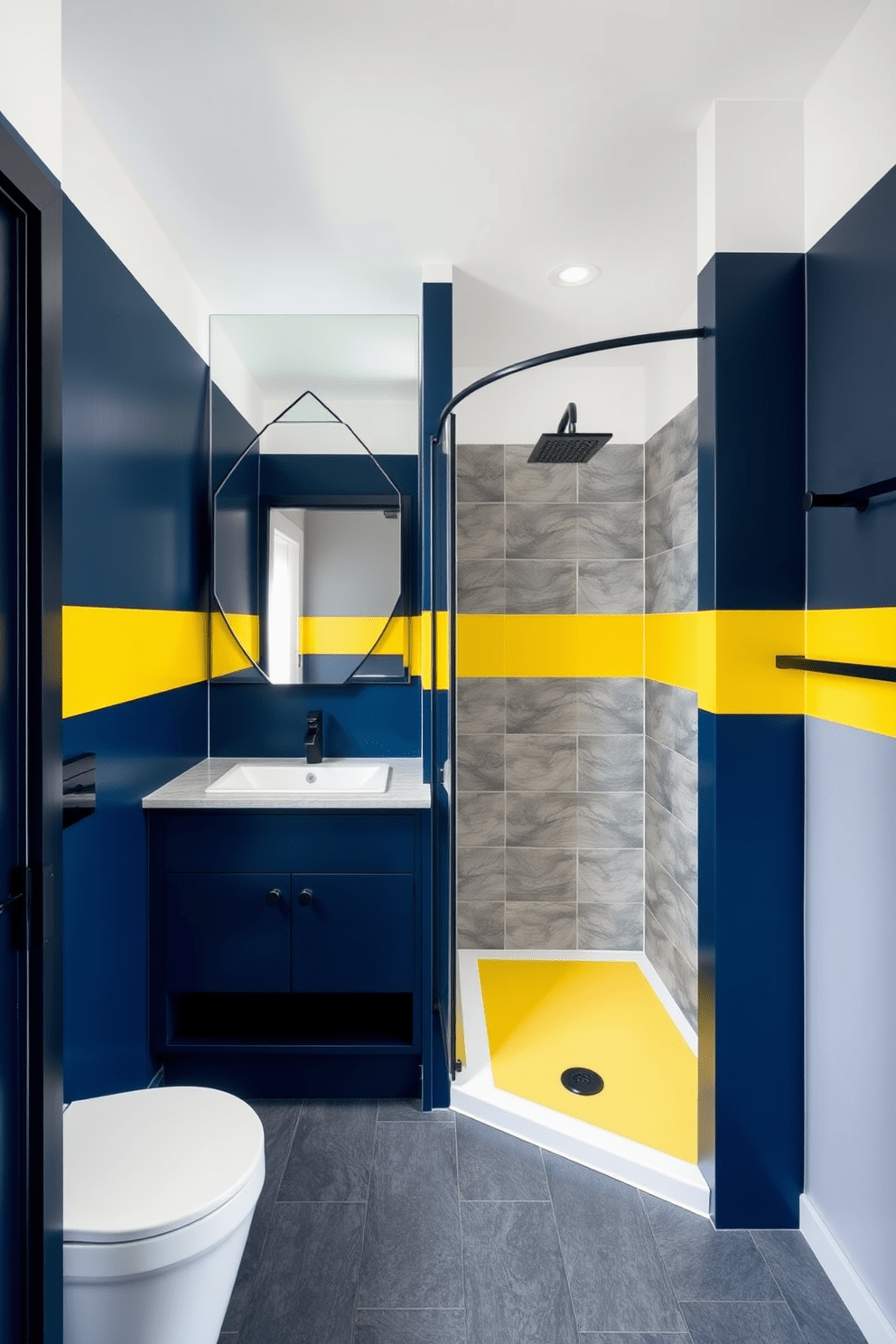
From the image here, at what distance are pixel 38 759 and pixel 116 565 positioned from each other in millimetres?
981

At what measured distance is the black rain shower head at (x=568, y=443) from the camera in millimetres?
2062

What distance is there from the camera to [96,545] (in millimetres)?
1829

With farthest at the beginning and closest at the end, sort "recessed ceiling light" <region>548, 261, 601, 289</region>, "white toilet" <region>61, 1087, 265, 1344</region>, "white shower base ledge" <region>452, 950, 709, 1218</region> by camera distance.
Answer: "recessed ceiling light" <region>548, 261, 601, 289</region>
"white shower base ledge" <region>452, 950, 709, 1218</region>
"white toilet" <region>61, 1087, 265, 1344</region>

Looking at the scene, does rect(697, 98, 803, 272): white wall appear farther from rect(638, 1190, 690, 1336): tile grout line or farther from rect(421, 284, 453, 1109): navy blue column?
rect(638, 1190, 690, 1336): tile grout line

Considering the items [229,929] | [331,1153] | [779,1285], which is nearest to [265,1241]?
[331,1153]

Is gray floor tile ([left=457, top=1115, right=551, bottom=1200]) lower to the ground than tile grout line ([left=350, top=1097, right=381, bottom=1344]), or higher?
lower

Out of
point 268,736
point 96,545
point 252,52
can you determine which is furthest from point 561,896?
point 252,52

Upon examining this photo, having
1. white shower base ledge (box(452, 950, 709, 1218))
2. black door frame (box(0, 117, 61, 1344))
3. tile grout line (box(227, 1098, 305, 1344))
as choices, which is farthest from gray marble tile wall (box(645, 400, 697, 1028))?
black door frame (box(0, 117, 61, 1344))

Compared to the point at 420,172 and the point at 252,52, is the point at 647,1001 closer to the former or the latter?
the point at 420,172

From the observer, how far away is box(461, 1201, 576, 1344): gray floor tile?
149cm

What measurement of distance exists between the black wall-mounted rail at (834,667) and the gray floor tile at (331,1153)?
1.58 meters

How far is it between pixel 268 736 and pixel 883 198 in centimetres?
224

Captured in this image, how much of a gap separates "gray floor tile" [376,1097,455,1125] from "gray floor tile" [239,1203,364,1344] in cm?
36

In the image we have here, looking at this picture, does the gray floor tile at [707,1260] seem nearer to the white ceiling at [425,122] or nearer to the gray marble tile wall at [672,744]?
the gray marble tile wall at [672,744]
